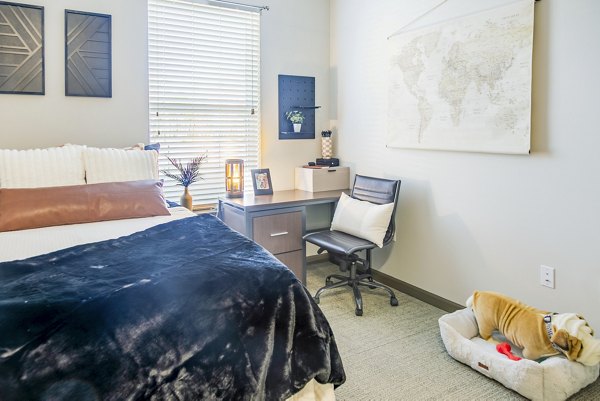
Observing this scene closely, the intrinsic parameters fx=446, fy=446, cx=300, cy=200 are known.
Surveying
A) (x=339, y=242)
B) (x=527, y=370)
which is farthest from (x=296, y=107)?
(x=527, y=370)

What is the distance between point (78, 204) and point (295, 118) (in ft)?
6.74

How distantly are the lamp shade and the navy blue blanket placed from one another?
1.61 m

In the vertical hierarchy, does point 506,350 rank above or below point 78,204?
below

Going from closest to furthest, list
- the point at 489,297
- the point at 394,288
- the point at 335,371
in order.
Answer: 1. the point at 335,371
2. the point at 489,297
3. the point at 394,288

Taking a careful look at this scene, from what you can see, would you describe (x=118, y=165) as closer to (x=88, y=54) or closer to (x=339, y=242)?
(x=88, y=54)

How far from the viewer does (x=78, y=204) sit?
2584mm

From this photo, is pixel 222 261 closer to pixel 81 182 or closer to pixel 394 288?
pixel 81 182

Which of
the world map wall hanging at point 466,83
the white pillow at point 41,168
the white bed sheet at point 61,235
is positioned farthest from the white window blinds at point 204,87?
the world map wall hanging at point 466,83

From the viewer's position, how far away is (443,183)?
3139mm

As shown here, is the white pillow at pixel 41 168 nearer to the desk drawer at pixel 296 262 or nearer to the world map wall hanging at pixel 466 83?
the desk drawer at pixel 296 262

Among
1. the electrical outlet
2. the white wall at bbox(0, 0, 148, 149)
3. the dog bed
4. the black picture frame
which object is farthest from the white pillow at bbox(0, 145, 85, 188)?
the electrical outlet

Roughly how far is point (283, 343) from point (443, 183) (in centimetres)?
188

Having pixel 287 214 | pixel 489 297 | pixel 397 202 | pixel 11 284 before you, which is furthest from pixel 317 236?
pixel 11 284

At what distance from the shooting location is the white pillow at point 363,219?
3186 millimetres
